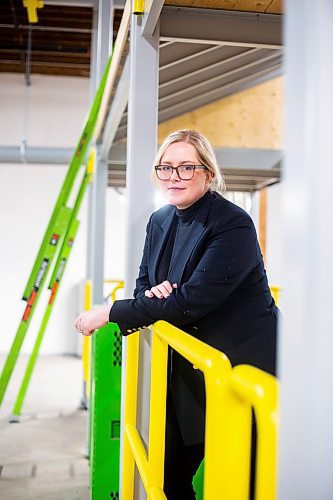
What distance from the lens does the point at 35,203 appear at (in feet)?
31.3

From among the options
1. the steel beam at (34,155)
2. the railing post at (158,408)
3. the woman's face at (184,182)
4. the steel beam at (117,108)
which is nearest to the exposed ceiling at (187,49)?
the steel beam at (117,108)

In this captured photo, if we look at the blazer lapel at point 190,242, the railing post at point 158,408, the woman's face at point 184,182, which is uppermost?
the woman's face at point 184,182

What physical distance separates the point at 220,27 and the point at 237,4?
0.14 meters

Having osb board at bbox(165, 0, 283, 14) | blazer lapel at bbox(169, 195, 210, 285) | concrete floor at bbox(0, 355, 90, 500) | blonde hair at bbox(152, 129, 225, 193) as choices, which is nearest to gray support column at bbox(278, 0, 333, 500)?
blazer lapel at bbox(169, 195, 210, 285)

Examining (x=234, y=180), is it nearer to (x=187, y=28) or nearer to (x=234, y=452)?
(x=187, y=28)

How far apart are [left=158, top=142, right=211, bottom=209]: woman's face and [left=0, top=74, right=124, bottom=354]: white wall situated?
7.73 metres

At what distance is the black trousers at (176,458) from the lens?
209cm

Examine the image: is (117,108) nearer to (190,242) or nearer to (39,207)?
(190,242)

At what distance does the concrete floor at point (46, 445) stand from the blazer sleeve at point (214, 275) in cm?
225

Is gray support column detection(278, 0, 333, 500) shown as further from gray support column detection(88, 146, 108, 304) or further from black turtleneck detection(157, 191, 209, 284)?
gray support column detection(88, 146, 108, 304)

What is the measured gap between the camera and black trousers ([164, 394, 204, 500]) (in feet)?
6.85

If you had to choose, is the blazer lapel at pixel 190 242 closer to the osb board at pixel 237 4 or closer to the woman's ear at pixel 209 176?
the woman's ear at pixel 209 176

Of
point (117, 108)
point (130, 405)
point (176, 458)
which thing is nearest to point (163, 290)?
point (176, 458)

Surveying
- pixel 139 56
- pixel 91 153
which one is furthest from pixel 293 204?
pixel 91 153
